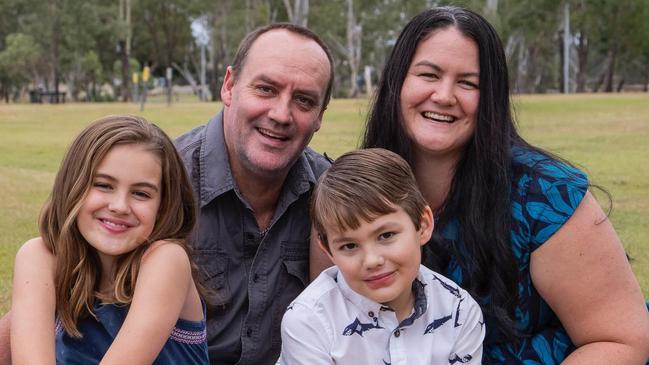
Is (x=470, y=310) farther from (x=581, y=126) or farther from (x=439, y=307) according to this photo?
(x=581, y=126)

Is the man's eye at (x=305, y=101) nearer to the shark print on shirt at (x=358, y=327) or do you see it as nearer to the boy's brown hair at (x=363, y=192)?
the boy's brown hair at (x=363, y=192)

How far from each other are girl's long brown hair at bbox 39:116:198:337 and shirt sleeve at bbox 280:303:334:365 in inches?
19.6

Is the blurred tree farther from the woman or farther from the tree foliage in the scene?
the woman

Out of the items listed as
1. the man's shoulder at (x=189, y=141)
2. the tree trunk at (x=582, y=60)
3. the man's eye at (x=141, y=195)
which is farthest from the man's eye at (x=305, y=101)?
the tree trunk at (x=582, y=60)

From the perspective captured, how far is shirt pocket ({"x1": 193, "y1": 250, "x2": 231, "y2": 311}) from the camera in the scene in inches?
150

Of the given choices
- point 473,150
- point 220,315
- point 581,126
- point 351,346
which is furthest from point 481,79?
point 581,126

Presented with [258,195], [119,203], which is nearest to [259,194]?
[258,195]

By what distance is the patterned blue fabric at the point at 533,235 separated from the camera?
3234mm

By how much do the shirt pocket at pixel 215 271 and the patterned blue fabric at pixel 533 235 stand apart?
3.09 ft

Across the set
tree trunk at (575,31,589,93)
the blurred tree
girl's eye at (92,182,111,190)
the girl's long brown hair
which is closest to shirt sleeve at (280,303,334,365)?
the girl's long brown hair

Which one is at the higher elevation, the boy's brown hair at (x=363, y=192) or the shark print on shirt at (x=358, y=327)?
the boy's brown hair at (x=363, y=192)

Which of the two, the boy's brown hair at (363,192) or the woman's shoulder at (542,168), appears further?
the woman's shoulder at (542,168)

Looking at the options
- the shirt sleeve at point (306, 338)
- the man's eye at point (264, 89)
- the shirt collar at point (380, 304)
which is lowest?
the shirt sleeve at point (306, 338)

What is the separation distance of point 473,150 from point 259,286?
1057 mm
